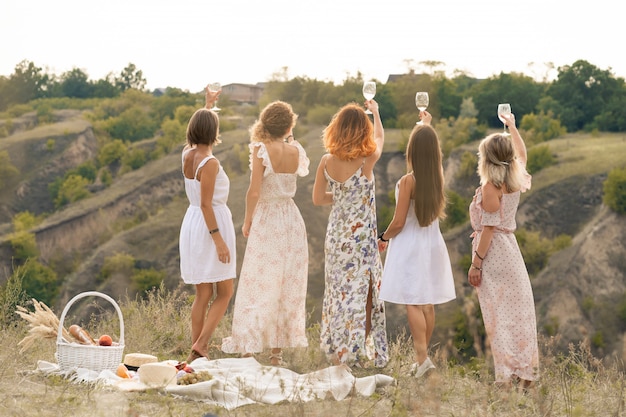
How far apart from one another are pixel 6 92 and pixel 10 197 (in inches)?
757

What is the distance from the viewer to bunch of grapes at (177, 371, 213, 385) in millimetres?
5270

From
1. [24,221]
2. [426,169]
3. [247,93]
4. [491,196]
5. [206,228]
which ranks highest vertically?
[247,93]

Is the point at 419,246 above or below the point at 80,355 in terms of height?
above

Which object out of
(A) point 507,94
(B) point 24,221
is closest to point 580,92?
(A) point 507,94

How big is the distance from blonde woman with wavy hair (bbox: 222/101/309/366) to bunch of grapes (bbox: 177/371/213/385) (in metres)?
0.93

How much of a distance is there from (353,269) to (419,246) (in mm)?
598

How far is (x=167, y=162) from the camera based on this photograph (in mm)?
84500

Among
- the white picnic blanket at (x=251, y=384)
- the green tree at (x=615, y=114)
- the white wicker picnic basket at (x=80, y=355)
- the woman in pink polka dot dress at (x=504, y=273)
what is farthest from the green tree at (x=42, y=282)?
the woman in pink polka dot dress at (x=504, y=273)

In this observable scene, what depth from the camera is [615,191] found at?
155 ft

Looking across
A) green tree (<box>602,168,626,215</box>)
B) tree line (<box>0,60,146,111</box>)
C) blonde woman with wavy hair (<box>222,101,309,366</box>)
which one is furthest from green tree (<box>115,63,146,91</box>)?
blonde woman with wavy hair (<box>222,101,309,366</box>)

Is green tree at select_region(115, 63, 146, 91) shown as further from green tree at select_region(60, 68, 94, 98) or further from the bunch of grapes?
the bunch of grapes

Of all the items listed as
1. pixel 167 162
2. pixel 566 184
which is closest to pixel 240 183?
pixel 167 162

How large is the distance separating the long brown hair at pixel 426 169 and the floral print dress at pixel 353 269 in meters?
0.49

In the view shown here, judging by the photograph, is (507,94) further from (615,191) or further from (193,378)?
(193,378)
